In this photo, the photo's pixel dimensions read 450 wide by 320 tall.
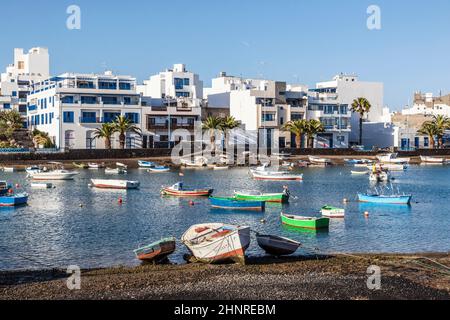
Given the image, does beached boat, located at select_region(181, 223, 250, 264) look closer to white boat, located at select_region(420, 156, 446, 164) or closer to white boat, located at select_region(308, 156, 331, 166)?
white boat, located at select_region(308, 156, 331, 166)

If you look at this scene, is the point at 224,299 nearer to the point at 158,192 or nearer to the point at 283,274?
the point at 283,274

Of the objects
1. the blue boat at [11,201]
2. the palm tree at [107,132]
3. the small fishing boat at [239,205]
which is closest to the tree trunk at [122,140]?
the palm tree at [107,132]

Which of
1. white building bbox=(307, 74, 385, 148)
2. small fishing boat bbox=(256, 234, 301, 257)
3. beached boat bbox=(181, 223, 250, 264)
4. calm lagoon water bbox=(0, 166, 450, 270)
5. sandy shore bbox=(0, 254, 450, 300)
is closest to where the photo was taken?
sandy shore bbox=(0, 254, 450, 300)

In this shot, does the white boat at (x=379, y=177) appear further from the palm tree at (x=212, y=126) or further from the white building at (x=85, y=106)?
the white building at (x=85, y=106)

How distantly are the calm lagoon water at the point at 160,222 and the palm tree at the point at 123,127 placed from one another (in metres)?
27.7

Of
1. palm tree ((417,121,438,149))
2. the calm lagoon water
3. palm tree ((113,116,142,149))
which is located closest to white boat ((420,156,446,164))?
palm tree ((417,121,438,149))

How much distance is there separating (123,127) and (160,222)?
196 feet

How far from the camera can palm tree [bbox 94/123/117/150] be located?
105m

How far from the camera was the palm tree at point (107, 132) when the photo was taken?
105 metres

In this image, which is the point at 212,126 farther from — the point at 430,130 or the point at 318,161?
the point at 430,130

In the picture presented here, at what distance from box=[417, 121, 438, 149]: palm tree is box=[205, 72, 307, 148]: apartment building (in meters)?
28.9

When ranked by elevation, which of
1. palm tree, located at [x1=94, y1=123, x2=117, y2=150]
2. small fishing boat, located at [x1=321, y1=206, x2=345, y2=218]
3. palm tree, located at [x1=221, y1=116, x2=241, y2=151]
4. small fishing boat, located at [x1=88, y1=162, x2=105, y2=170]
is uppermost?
palm tree, located at [x1=221, y1=116, x2=241, y2=151]

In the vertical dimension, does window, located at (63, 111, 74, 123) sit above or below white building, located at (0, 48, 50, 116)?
below

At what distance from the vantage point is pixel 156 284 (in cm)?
2766
